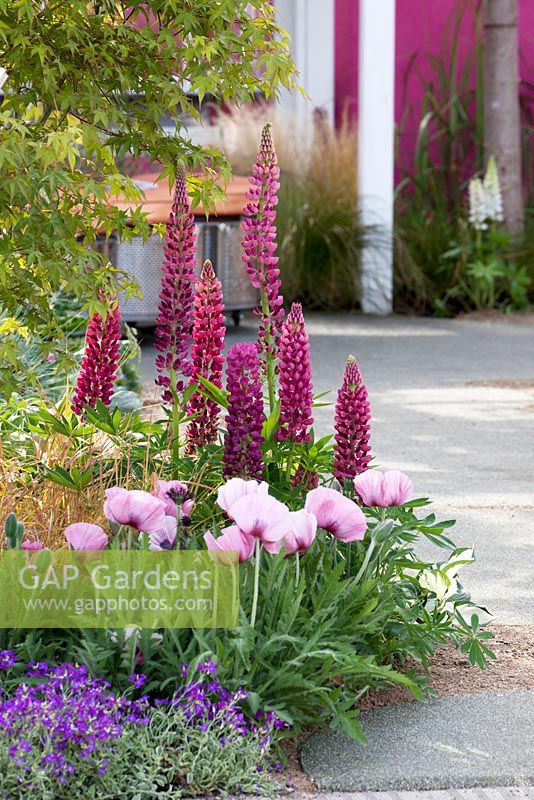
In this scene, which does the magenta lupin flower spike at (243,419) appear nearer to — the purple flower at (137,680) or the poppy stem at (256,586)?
the poppy stem at (256,586)

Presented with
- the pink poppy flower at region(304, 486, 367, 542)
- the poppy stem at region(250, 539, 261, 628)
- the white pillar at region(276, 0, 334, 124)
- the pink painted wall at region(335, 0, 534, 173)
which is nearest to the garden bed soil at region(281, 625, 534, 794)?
the poppy stem at region(250, 539, 261, 628)

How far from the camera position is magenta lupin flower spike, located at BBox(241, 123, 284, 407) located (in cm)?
339

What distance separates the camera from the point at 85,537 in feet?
9.59

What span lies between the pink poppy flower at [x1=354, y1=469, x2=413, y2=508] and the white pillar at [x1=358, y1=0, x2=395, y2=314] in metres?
8.16

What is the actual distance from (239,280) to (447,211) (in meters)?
3.71

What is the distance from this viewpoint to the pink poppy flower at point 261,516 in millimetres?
2715

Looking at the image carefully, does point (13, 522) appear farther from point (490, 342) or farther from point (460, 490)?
point (490, 342)

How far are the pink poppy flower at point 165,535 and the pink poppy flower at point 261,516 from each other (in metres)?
0.31

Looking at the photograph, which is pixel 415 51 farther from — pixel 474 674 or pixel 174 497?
pixel 174 497

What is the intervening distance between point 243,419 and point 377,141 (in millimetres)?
8378

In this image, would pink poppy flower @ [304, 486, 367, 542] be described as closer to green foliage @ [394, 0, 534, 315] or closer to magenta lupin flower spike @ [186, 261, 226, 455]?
magenta lupin flower spike @ [186, 261, 226, 455]

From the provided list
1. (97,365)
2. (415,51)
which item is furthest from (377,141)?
(97,365)

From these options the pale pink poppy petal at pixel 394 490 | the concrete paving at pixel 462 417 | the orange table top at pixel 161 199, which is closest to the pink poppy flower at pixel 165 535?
the pale pink poppy petal at pixel 394 490

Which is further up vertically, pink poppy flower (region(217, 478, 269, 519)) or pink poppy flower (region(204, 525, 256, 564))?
pink poppy flower (region(217, 478, 269, 519))
